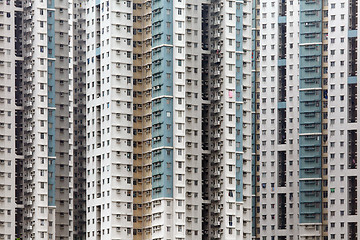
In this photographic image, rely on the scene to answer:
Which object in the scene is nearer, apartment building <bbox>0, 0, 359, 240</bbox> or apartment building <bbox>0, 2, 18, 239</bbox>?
apartment building <bbox>0, 0, 359, 240</bbox>

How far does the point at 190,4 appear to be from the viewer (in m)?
145

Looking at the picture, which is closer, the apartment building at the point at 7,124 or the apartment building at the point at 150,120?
the apartment building at the point at 150,120

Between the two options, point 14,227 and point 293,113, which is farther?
point 293,113

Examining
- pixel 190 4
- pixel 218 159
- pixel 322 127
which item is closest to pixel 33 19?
pixel 190 4

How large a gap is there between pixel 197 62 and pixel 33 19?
20.2 metres

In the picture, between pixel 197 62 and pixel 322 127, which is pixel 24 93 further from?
pixel 322 127

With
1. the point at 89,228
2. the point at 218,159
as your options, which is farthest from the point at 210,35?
the point at 89,228

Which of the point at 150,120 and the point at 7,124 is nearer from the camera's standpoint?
the point at 150,120

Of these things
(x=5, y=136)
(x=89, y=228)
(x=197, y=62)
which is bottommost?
(x=89, y=228)

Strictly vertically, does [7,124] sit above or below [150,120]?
below

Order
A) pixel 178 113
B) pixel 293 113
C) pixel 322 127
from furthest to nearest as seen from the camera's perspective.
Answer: pixel 293 113, pixel 322 127, pixel 178 113

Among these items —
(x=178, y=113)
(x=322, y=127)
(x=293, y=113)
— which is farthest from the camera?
(x=293, y=113)

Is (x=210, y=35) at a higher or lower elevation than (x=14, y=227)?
higher

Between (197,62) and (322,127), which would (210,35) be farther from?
(322,127)
